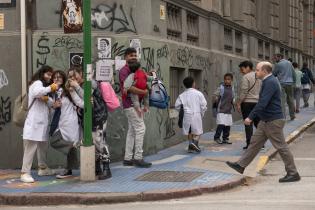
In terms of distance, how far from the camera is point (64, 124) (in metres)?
10.0

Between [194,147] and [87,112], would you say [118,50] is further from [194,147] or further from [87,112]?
[194,147]

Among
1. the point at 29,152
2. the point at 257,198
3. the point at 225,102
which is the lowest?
the point at 257,198

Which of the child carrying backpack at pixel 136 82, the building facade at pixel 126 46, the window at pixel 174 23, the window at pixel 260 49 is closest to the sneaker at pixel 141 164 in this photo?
the building facade at pixel 126 46

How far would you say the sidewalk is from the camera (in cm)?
886

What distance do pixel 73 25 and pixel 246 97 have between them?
393 centimetres

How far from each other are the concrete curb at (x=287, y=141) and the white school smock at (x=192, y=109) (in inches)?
56.5

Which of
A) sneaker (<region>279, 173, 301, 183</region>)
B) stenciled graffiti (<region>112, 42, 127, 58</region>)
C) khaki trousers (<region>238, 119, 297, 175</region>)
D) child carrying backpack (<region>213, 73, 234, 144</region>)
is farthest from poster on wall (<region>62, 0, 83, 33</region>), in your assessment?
sneaker (<region>279, 173, 301, 183</region>)

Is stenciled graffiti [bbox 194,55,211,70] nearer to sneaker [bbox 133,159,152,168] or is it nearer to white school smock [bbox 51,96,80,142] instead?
sneaker [bbox 133,159,152,168]

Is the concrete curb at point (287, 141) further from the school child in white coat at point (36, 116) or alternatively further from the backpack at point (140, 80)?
the school child in white coat at point (36, 116)

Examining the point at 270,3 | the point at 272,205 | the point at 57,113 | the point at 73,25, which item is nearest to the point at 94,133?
the point at 57,113

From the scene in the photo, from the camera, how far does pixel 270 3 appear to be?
27844 mm

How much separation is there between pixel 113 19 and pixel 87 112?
2486mm

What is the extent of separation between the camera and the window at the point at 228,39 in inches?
764

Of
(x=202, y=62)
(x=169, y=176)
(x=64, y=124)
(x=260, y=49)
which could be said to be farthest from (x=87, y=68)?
(x=260, y=49)
